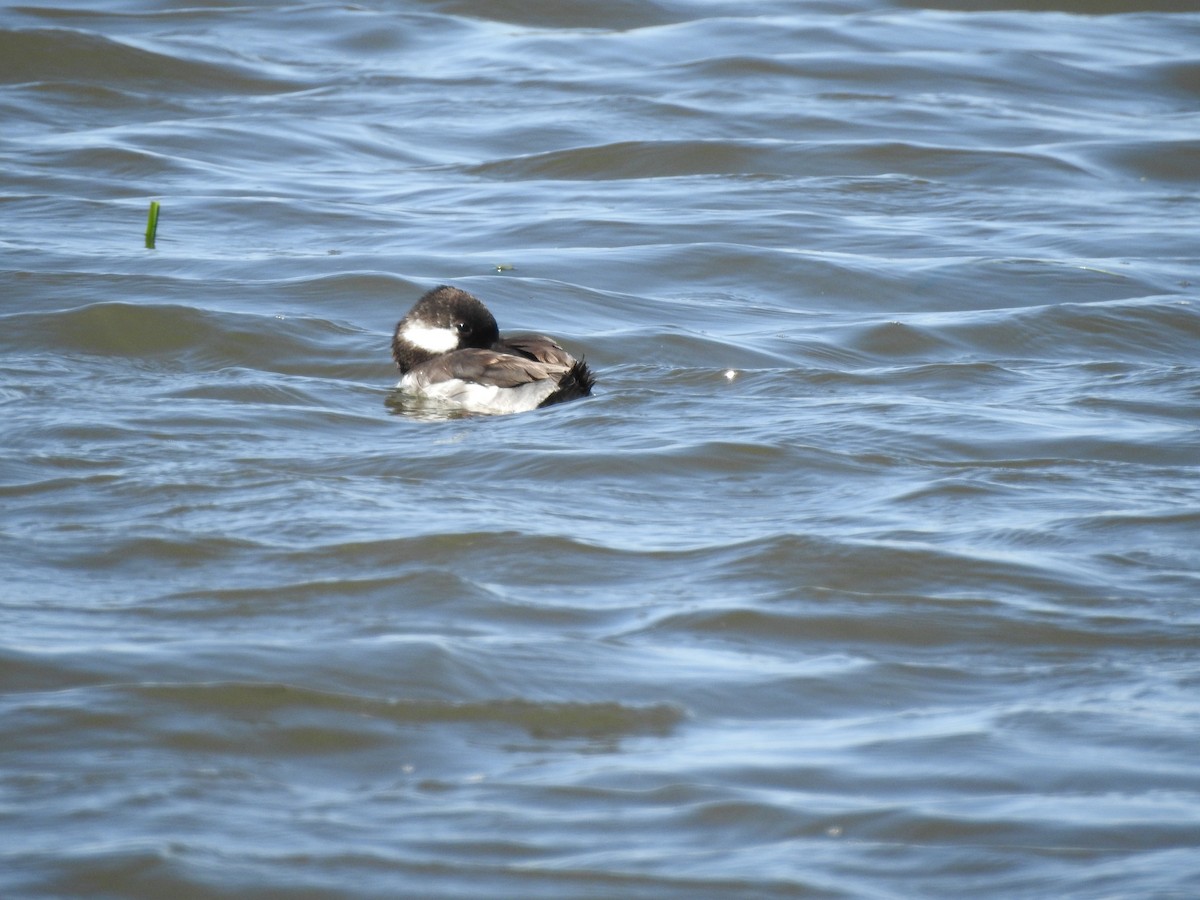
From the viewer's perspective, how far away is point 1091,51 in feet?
59.2

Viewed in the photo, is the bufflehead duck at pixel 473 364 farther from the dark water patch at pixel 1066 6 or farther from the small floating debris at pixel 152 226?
the dark water patch at pixel 1066 6

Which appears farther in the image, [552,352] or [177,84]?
[177,84]

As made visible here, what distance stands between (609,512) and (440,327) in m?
2.17

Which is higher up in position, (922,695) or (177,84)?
(177,84)

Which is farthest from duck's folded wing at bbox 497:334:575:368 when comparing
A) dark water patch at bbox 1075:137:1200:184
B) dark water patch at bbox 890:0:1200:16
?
dark water patch at bbox 890:0:1200:16

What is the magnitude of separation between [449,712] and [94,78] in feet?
39.9

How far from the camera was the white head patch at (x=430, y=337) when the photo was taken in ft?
27.9

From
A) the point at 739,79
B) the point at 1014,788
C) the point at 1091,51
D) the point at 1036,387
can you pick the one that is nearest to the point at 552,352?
the point at 1036,387

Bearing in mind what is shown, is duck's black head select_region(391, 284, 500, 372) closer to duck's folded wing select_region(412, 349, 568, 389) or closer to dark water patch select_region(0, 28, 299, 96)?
duck's folded wing select_region(412, 349, 568, 389)

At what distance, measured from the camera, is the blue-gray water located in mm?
4312

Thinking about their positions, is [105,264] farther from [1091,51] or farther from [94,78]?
[1091,51]

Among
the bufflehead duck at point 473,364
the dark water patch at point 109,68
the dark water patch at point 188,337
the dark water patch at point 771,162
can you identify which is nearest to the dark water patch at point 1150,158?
the dark water patch at point 771,162

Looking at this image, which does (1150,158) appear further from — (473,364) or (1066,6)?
(473,364)

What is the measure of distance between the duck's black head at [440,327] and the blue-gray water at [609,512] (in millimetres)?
289
